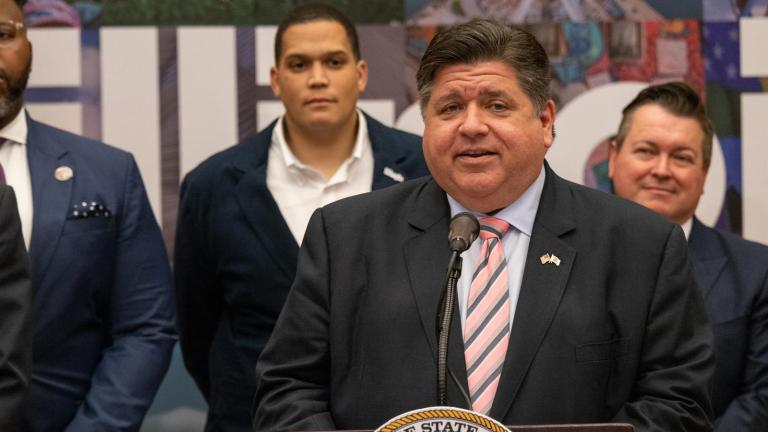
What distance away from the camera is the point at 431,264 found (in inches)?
105

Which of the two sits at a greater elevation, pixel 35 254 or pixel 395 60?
pixel 395 60

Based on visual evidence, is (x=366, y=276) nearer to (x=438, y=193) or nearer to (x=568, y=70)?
(x=438, y=193)

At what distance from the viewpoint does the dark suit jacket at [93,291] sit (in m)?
3.49

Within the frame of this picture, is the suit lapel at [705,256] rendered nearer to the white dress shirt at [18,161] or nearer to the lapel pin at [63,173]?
the lapel pin at [63,173]

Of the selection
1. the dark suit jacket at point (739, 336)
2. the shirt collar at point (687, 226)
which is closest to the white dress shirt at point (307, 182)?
the shirt collar at point (687, 226)

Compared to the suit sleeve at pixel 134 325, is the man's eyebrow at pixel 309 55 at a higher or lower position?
higher

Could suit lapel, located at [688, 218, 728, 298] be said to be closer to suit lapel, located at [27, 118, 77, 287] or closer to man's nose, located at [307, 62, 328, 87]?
man's nose, located at [307, 62, 328, 87]

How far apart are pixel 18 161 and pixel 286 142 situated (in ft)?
3.26

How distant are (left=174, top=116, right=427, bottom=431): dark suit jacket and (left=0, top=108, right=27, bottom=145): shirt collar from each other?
0.74m

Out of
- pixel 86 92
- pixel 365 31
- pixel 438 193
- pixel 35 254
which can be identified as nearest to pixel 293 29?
pixel 365 31

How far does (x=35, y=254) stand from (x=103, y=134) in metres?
1.23

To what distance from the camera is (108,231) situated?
3.62 meters

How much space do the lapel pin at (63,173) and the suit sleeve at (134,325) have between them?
173mm

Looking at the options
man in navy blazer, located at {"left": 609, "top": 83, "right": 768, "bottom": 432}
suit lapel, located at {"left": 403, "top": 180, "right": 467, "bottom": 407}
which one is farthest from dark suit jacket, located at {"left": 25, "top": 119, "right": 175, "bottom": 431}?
man in navy blazer, located at {"left": 609, "top": 83, "right": 768, "bottom": 432}
